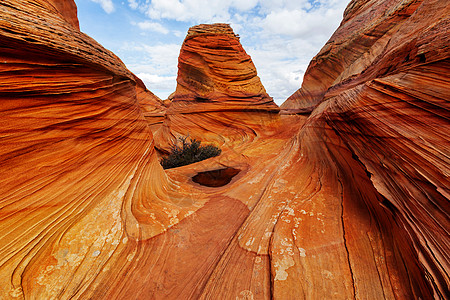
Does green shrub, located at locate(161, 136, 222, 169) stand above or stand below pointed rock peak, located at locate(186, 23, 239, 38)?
below

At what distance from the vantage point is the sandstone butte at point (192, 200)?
1709mm

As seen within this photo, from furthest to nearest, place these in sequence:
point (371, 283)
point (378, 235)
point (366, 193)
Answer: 1. point (366, 193)
2. point (378, 235)
3. point (371, 283)

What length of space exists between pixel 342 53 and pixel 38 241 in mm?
14728

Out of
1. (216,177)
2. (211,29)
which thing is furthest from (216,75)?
(216,177)

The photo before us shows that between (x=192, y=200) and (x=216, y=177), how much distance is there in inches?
63.0

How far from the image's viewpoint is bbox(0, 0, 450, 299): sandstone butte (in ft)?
5.61

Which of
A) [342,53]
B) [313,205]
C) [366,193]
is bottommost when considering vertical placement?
[313,205]

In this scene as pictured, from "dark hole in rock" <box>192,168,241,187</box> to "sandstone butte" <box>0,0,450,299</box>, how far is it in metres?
0.78

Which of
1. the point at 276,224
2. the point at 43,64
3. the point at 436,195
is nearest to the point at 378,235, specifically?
the point at 436,195

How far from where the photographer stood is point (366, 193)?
110 inches

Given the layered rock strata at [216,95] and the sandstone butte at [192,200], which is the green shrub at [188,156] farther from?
the sandstone butte at [192,200]

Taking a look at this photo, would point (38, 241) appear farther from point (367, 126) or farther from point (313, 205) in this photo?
point (367, 126)

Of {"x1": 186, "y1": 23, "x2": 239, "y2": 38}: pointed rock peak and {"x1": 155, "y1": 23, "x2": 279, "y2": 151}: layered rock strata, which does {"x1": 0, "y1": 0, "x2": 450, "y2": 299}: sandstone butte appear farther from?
{"x1": 186, "y1": 23, "x2": 239, "y2": 38}: pointed rock peak

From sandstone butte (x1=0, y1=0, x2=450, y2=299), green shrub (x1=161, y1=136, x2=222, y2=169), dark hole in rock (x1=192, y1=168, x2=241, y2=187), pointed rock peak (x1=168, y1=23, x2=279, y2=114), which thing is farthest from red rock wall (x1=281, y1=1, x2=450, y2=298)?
pointed rock peak (x1=168, y1=23, x2=279, y2=114)
